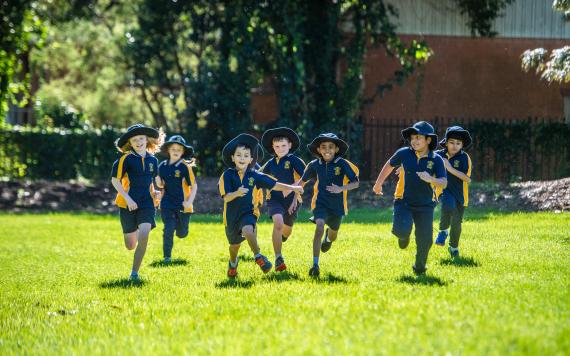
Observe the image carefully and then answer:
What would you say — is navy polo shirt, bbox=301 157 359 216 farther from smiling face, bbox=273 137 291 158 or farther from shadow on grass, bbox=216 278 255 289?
shadow on grass, bbox=216 278 255 289

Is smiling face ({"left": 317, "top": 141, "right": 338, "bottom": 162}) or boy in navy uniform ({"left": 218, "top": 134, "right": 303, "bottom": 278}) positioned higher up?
smiling face ({"left": 317, "top": 141, "right": 338, "bottom": 162})

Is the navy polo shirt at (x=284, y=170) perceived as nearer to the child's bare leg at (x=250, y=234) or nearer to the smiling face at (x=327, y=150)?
the smiling face at (x=327, y=150)

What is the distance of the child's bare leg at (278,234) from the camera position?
33.5ft

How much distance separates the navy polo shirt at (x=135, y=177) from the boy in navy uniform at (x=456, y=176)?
4013 mm

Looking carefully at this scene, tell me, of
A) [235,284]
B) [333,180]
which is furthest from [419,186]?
[235,284]

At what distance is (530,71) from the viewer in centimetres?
2753

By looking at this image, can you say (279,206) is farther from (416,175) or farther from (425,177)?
(425,177)

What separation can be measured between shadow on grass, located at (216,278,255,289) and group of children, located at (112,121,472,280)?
0.98 feet

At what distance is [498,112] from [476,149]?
13.6 ft

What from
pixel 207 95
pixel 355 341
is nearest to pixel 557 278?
pixel 355 341

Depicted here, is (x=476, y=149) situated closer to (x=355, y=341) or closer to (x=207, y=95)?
(x=207, y=95)

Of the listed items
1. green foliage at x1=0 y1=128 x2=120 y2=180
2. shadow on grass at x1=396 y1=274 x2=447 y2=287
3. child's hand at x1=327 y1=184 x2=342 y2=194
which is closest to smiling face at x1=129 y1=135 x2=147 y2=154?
child's hand at x1=327 y1=184 x2=342 y2=194

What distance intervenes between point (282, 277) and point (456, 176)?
3.21 m

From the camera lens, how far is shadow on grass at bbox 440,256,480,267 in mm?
10037
